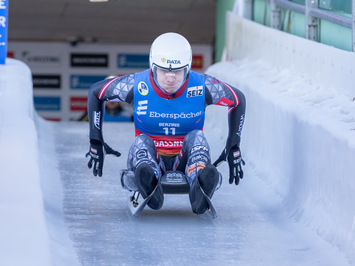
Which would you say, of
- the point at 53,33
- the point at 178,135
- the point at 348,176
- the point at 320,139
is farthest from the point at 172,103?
the point at 53,33

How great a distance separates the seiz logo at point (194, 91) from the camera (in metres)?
5.73

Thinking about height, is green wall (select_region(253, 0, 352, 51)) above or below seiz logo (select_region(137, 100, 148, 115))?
above

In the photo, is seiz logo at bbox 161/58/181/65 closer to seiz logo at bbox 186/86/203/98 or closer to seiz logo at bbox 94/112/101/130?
seiz logo at bbox 186/86/203/98

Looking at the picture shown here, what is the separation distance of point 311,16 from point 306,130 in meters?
2.33

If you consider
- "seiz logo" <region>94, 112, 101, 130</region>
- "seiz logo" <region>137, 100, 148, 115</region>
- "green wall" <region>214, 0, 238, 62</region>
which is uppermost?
"seiz logo" <region>137, 100, 148, 115</region>

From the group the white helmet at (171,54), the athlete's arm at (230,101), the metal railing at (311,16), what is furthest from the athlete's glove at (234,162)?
the metal railing at (311,16)

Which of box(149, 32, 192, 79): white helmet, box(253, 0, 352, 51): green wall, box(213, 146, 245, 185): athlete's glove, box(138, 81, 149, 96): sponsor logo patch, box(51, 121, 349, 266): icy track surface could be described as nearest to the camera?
box(51, 121, 349, 266): icy track surface

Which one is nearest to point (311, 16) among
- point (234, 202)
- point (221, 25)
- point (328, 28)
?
point (328, 28)

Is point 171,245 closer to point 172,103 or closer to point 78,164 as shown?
point 172,103

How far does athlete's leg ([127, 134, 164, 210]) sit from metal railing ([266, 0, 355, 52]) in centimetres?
169

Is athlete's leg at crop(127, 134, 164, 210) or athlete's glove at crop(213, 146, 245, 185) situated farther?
athlete's glove at crop(213, 146, 245, 185)

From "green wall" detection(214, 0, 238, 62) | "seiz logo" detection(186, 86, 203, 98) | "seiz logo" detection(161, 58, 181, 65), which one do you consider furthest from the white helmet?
"green wall" detection(214, 0, 238, 62)

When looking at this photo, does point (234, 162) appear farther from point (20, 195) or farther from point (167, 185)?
point (20, 195)

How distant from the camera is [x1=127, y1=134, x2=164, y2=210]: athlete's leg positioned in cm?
526
